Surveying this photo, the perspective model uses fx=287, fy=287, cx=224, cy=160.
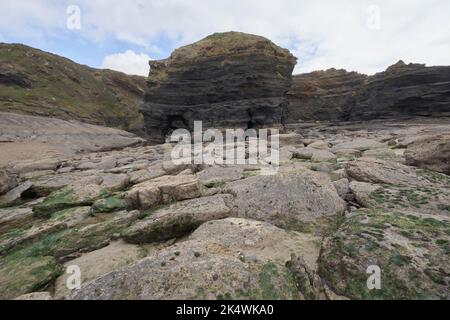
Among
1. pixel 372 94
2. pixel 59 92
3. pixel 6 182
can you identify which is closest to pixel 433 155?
pixel 6 182

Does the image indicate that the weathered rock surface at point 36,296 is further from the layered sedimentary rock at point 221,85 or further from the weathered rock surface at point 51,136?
the layered sedimentary rock at point 221,85

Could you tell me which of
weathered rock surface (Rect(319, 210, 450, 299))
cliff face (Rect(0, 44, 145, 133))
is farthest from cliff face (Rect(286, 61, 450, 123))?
weathered rock surface (Rect(319, 210, 450, 299))

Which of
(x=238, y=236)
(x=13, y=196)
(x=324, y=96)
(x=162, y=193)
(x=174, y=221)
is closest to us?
(x=238, y=236)

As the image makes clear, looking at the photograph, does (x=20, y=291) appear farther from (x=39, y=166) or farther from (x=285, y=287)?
(x=39, y=166)

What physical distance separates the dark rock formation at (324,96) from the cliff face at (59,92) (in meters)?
30.0

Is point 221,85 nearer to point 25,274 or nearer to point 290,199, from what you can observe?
point 290,199

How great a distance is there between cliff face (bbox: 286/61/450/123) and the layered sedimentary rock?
11.2m

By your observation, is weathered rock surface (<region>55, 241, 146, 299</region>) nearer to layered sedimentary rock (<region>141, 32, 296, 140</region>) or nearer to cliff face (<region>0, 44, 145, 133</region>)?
layered sedimentary rock (<region>141, 32, 296, 140</region>)

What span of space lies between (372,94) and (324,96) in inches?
451

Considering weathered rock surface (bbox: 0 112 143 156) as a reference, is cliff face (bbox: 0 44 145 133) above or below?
above

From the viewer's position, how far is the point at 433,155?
7.18 m

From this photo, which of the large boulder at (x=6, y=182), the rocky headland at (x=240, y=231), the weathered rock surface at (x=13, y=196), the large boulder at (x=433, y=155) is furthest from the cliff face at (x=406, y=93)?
the large boulder at (x=6, y=182)

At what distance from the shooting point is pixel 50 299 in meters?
3.25

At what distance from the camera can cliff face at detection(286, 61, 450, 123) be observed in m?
30.7
